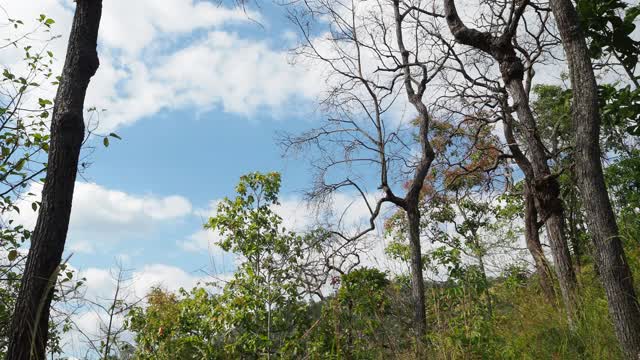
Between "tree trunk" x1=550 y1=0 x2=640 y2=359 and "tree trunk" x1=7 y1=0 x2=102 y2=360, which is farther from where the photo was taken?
"tree trunk" x1=550 y1=0 x2=640 y2=359

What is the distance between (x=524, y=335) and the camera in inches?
172

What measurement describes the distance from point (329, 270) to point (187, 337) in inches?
139

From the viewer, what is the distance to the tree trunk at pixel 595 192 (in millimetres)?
3846

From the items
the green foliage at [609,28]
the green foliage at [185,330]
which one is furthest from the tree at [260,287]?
the green foliage at [609,28]

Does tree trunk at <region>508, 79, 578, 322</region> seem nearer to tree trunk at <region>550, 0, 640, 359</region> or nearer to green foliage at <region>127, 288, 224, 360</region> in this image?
tree trunk at <region>550, 0, 640, 359</region>

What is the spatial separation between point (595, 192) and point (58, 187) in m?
4.33

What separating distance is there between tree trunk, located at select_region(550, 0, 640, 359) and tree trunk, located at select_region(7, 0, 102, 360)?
4.13 metres

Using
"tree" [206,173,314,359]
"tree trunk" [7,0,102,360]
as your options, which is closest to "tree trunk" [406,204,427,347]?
"tree" [206,173,314,359]

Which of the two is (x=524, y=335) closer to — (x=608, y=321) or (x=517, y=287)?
(x=608, y=321)

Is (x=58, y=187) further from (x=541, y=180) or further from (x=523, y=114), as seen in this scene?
(x=523, y=114)

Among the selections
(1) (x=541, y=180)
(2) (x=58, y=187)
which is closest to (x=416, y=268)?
(1) (x=541, y=180)

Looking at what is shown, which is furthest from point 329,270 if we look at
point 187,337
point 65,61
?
point 65,61

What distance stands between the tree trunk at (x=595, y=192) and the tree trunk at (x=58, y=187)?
413 centimetres

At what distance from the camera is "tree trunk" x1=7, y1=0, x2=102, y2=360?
11.8 ft
